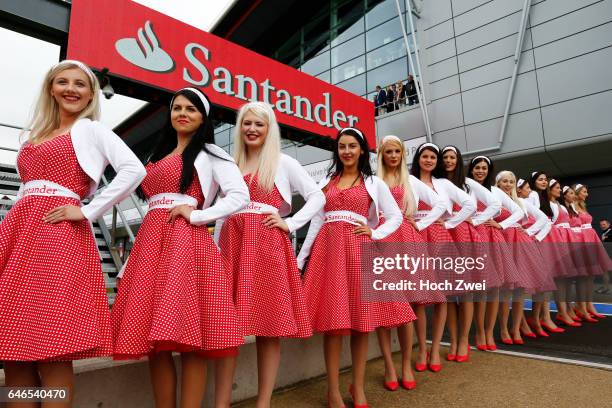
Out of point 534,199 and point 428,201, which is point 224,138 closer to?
point 534,199

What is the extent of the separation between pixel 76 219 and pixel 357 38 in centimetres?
1663

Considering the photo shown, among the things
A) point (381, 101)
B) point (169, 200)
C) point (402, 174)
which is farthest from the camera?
point (381, 101)

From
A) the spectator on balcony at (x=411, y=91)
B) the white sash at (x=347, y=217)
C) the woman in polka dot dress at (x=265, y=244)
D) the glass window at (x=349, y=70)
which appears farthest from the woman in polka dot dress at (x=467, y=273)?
the glass window at (x=349, y=70)

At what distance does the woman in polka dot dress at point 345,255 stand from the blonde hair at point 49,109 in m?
1.59

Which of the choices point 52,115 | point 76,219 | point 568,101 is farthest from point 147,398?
point 568,101

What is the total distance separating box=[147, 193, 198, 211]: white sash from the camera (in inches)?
76.5

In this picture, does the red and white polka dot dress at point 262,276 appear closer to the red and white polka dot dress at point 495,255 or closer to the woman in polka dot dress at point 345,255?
the woman in polka dot dress at point 345,255

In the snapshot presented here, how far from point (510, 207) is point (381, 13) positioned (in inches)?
525

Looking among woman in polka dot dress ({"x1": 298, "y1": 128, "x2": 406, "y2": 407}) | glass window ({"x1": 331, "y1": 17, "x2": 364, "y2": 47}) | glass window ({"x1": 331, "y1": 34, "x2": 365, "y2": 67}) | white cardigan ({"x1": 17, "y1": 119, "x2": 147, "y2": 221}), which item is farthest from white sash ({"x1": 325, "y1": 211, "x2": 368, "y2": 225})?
glass window ({"x1": 331, "y1": 17, "x2": 364, "y2": 47})

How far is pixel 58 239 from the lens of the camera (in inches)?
62.3

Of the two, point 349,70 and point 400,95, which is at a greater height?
point 349,70

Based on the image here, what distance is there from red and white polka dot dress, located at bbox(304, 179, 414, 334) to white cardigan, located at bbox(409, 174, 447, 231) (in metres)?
1.08

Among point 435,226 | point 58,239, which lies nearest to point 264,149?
point 58,239

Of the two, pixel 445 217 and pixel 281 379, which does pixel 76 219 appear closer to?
pixel 281 379
